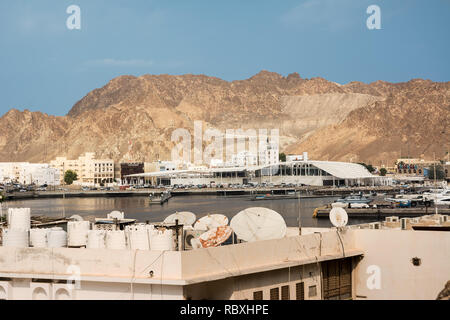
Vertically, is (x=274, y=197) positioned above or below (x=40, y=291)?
below

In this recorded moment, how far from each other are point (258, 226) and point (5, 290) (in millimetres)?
3739

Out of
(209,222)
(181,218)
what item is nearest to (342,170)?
(181,218)

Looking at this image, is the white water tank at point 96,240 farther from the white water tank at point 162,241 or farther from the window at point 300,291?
the window at point 300,291

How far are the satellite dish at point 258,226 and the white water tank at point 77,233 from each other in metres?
2.25

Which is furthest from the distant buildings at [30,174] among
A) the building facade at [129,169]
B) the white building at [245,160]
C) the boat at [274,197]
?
the boat at [274,197]

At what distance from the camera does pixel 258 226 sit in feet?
33.0

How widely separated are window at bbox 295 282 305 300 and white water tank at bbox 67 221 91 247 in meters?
3.27

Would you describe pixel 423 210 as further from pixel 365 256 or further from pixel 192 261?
pixel 192 261

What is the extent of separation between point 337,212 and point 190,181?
10841cm

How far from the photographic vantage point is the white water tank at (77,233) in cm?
997

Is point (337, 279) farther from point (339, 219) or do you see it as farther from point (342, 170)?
point (342, 170)

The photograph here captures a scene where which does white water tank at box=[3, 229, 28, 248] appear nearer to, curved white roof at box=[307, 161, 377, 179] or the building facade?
curved white roof at box=[307, 161, 377, 179]

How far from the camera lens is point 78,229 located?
9.98m

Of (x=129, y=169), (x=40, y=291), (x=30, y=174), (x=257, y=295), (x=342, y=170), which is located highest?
(x=129, y=169)
